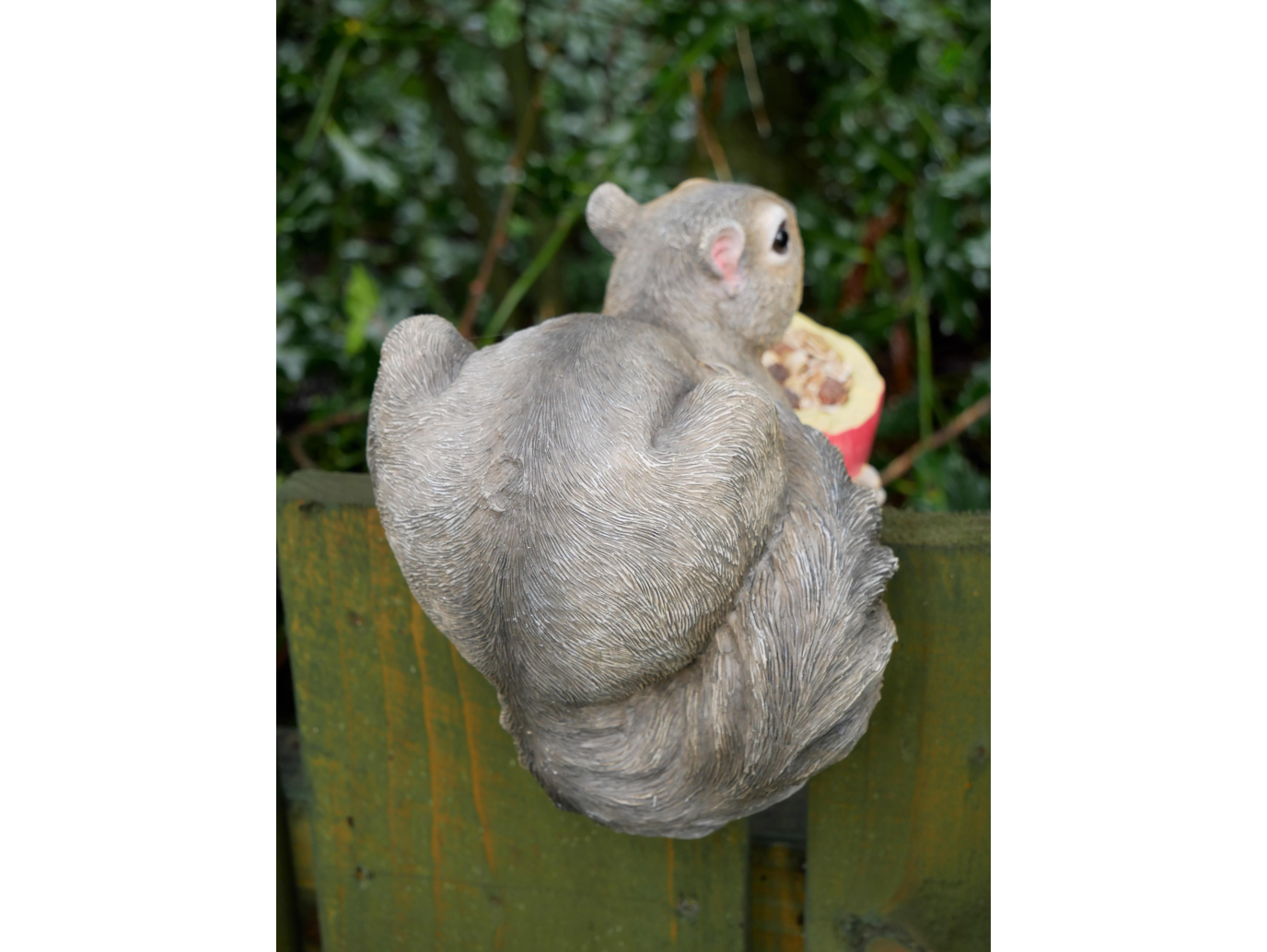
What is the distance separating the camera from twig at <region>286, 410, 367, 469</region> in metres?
1.41

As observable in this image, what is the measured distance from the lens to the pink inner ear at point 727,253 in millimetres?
861

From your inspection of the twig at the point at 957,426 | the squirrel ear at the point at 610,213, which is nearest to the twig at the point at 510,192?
the squirrel ear at the point at 610,213

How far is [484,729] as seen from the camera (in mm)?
943

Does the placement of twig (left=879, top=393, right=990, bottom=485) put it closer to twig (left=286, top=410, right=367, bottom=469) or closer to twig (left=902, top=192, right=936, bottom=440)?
twig (left=902, top=192, right=936, bottom=440)

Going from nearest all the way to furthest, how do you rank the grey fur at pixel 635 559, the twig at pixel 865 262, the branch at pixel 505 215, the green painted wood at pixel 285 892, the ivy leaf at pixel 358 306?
the grey fur at pixel 635 559
the green painted wood at pixel 285 892
the ivy leaf at pixel 358 306
the branch at pixel 505 215
the twig at pixel 865 262

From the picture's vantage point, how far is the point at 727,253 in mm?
865

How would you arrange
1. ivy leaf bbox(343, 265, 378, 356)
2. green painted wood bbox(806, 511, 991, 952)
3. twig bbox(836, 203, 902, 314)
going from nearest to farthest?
green painted wood bbox(806, 511, 991, 952) → ivy leaf bbox(343, 265, 378, 356) → twig bbox(836, 203, 902, 314)

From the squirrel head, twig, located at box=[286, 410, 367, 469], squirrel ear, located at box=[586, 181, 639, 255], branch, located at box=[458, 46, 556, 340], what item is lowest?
twig, located at box=[286, 410, 367, 469]

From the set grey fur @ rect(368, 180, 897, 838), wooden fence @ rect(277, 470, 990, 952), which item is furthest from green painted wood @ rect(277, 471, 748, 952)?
grey fur @ rect(368, 180, 897, 838)

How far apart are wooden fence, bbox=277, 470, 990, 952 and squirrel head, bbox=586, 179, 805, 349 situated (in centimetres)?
23

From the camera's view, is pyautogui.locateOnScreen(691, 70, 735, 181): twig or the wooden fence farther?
pyautogui.locateOnScreen(691, 70, 735, 181): twig

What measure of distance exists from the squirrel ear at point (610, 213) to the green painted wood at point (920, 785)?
38 cm

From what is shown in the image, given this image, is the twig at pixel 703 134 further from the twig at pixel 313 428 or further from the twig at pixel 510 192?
the twig at pixel 313 428

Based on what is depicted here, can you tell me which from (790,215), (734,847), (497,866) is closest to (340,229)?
(790,215)
